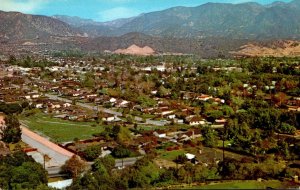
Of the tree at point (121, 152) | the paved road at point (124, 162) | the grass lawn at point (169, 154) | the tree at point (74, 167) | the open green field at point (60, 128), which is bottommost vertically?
the open green field at point (60, 128)

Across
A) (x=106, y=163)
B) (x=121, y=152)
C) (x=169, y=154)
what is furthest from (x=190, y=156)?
(x=106, y=163)

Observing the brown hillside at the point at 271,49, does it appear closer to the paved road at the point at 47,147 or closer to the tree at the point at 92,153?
the paved road at the point at 47,147

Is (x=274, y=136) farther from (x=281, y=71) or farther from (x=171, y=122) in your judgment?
(x=281, y=71)

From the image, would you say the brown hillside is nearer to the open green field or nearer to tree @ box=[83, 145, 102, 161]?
the open green field

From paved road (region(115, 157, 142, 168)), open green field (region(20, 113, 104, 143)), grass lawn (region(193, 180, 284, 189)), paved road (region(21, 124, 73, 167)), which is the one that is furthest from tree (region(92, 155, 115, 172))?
open green field (region(20, 113, 104, 143))

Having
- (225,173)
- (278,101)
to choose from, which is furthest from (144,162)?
(278,101)

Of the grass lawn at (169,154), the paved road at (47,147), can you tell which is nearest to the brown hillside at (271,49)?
the paved road at (47,147)
